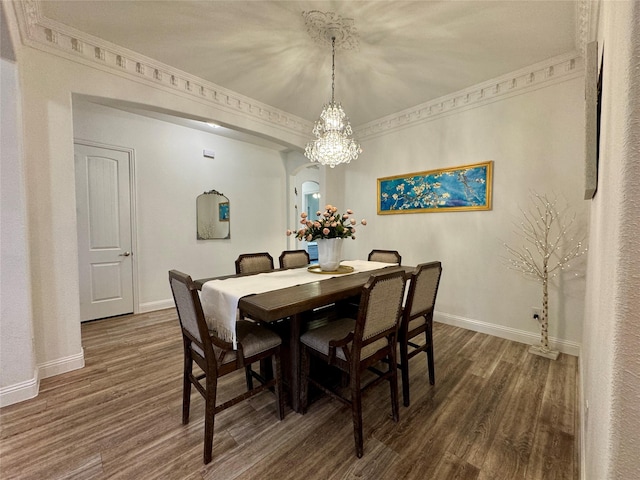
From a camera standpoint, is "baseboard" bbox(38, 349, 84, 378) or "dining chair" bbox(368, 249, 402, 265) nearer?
"baseboard" bbox(38, 349, 84, 378)

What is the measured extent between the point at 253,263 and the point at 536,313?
2.96 m

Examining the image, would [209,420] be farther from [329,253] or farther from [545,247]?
[545,247]

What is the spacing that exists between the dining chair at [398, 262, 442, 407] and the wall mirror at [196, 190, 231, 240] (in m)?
3.63

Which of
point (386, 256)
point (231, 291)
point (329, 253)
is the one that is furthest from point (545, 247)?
point (231, 291)

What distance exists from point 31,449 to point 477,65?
178 inches

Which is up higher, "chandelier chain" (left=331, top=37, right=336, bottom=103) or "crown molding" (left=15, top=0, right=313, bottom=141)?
"chandelier chain" (left=331, top=37, right=336, bottom=103)

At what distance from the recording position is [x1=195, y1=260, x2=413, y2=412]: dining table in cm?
153

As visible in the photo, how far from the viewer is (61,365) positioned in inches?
91.7

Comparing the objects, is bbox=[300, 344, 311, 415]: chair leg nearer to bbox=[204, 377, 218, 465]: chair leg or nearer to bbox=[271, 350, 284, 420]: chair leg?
bbox=[271, 350, 284, 420]: chair leg

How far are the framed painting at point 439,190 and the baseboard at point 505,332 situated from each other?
134cm

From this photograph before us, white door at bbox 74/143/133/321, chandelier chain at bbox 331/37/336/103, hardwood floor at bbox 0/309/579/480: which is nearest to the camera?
hardwood floor at bbox 0/309/579/480

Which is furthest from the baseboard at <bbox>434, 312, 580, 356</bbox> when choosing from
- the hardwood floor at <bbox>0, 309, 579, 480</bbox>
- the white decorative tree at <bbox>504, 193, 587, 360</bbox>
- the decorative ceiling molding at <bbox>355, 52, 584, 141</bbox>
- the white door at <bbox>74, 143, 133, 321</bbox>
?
the white door at <bbox>74, 143, 133, 321</bbox>

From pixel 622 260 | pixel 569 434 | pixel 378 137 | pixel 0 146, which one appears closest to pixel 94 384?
pixel 0 146

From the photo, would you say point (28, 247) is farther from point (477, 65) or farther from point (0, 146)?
point (477, 65)
